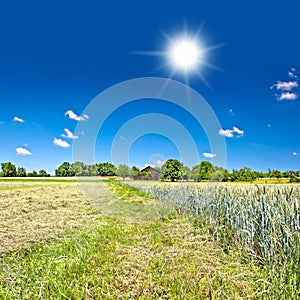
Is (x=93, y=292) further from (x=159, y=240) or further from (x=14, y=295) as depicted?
(x=159, y=240)

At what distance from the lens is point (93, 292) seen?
11.0 feet

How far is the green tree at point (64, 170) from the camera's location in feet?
263

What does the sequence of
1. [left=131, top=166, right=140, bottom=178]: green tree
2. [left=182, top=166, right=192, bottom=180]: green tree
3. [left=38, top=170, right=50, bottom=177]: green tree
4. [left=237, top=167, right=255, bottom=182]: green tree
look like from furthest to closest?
1. [left=38, top=170, right=50, bottom=177]: green tree
2. [left=237, top=167, right=255, bottom=182]: green tree
3. [left=131, top=166, right=140, bottom=178]: green tree
4. [left=182, top=166, right=192, bottom=180]: green tree

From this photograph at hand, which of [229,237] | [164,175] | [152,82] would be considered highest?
[152,82]

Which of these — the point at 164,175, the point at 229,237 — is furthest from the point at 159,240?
the point at 164,175

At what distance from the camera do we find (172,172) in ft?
149

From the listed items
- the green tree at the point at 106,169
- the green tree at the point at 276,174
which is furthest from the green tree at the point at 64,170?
the green tree at the point at 276,174

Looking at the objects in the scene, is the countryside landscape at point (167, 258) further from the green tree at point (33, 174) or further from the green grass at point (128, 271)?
the green tree at point (33, 174)

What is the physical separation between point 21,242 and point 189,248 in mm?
3397

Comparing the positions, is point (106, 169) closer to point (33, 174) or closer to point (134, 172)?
point (134, 172)

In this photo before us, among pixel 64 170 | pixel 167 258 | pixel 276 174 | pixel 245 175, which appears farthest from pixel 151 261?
pixel 64 170

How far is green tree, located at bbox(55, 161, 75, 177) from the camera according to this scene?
3153 inches

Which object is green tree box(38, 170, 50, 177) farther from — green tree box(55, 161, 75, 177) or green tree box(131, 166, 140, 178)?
green tree box(131, 166, 140, 178)

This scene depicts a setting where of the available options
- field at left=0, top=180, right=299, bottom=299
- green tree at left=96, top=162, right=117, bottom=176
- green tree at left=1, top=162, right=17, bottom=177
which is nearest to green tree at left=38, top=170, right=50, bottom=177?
green tree at left=1, top=162, right=17, bottom=177
